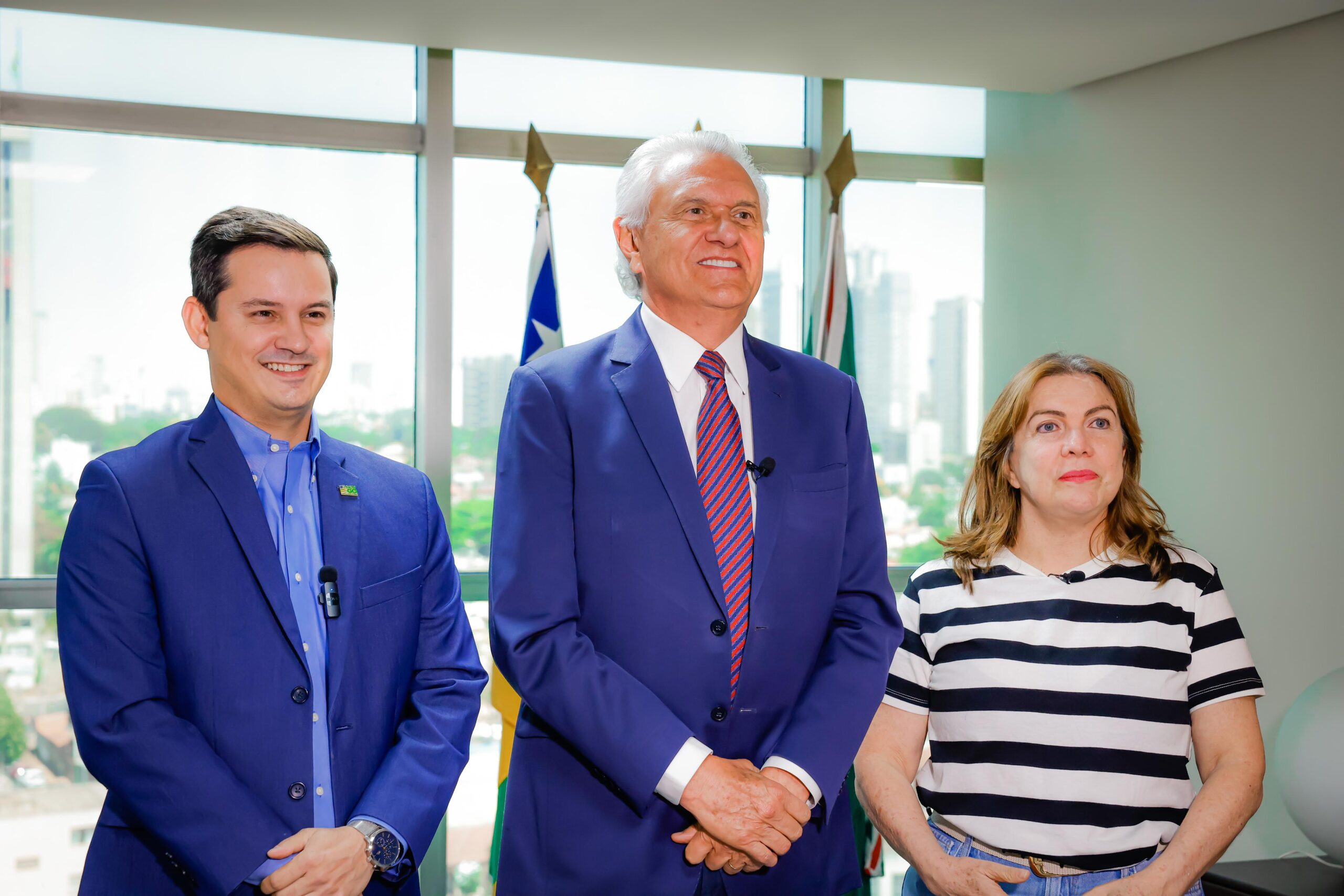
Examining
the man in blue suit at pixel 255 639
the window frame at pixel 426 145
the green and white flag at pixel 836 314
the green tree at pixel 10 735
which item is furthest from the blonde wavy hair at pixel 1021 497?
the green tree at pixel 10 735

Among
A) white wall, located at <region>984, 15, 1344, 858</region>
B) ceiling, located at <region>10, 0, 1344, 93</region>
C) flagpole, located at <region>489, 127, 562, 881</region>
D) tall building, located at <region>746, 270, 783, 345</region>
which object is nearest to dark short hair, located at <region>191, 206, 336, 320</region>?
ceiling, located at <region>10, 0, 1344, 93</region>

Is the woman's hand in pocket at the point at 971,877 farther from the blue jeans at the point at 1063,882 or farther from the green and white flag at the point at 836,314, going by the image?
the green and white flag at the point at 836,314

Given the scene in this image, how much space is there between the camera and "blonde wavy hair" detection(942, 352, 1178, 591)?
2291mm

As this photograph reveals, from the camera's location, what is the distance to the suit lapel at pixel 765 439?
71.7 inches

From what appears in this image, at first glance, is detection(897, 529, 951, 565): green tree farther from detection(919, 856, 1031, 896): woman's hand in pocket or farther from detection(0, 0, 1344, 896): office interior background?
detection(919, 856, 1031, 896): woman's hand in pocket

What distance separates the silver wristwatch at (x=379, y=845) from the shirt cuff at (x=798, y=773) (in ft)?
2.12

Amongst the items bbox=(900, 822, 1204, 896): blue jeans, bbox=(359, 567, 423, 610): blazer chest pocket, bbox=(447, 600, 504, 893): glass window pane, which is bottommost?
bbox=(447, 600, 504, 893): glass window pane

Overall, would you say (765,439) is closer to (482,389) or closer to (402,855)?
(402,855)

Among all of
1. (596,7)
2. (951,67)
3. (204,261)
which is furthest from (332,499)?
(951,67)

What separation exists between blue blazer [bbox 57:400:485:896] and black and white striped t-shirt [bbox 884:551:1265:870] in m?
0.97

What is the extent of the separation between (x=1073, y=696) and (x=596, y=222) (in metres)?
3.28

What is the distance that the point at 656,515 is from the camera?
180cm

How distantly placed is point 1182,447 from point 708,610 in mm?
3220

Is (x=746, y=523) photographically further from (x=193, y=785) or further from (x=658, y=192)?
(x=193, y=785)
